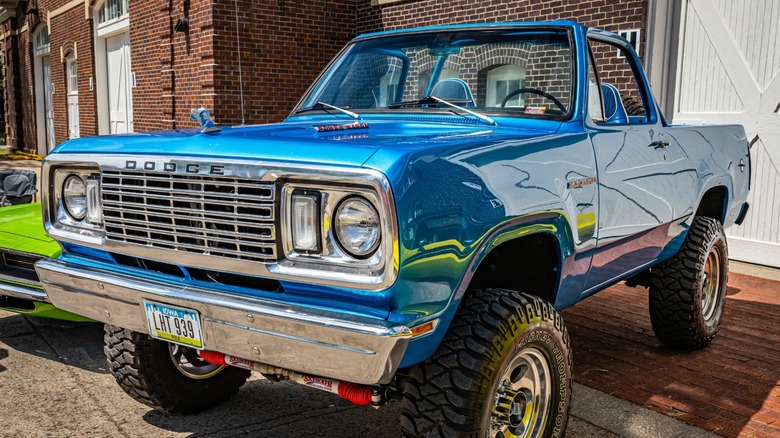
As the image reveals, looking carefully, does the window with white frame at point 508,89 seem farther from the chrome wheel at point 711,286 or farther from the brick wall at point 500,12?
the brick wall at point 500,12

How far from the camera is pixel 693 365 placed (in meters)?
4.46

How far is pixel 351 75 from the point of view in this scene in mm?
4082

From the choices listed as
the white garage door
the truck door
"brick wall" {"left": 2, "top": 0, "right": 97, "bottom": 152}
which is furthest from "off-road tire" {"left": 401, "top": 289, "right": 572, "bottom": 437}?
"brick wall" {"left": 2, "top": 0, "right": 97, "bottom": 152}

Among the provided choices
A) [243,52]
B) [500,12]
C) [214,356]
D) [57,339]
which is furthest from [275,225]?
[243,52]

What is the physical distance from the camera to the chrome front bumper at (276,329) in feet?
7.21

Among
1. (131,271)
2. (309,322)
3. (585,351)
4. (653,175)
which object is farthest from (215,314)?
(585,351)

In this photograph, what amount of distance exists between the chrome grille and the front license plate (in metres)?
0.21

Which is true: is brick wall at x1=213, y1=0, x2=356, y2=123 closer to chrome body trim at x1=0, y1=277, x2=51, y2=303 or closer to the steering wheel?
chrome body trim at x1=0, y1=277, x2=51, y2=303

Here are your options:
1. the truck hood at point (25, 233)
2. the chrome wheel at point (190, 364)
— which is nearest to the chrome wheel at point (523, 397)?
the chrome wheel at point (190, 364)

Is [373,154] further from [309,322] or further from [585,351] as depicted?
[585,351]

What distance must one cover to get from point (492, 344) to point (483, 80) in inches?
64.3

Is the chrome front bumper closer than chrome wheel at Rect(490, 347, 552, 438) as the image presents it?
Yes

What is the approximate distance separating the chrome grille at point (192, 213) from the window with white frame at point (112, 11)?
40.0 feet

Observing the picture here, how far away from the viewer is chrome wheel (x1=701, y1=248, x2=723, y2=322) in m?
4.84
